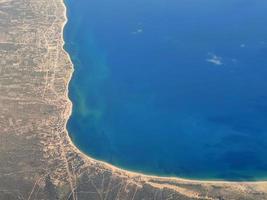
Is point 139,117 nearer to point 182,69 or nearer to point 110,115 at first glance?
point 110,115

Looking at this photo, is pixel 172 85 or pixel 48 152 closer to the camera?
pixel 48 152

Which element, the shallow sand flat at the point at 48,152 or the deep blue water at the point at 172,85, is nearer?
the shallow sand flat at the point at 48,152

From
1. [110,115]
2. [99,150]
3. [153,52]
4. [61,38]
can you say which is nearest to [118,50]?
[153,52]

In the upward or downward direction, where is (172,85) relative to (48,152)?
upward

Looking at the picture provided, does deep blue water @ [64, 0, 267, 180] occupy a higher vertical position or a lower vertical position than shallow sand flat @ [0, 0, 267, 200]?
higher

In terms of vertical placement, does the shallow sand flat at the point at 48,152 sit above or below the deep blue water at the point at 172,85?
below
